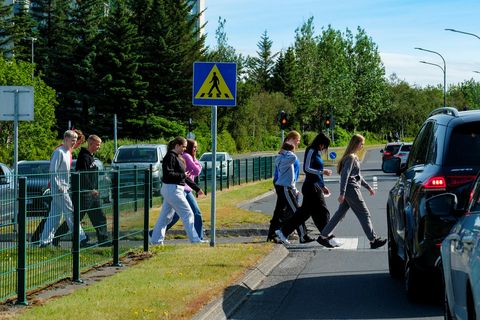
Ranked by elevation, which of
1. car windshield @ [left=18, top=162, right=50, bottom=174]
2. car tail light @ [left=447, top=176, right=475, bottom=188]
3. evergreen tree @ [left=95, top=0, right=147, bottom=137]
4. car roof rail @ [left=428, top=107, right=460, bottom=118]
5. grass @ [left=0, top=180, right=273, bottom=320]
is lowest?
grass @ [left=0, top=180, right=273, bottom=320]

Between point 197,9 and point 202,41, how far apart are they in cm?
4656

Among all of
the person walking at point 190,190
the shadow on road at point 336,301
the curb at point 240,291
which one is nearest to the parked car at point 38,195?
the curb at point 240,291

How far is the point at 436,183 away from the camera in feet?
29.2

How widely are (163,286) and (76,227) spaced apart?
4.33 ft

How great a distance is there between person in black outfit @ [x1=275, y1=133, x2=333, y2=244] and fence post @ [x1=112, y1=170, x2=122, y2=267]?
11.8ft

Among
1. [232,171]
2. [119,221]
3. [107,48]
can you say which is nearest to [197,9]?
[107,48]

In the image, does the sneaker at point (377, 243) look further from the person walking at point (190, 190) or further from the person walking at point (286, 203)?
the person walking at point (190, 190)

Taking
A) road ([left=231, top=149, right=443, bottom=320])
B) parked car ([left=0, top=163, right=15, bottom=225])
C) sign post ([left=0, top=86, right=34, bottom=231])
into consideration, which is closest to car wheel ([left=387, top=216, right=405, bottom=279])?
road ([left=231, top=149, right=443, bottom=320])

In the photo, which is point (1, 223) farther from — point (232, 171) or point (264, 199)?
point (232, 171)

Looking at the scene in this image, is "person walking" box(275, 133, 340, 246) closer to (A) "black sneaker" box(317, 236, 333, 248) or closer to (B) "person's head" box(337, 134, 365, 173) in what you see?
(A) "black sneaker" box(317, 236, 333, 248)

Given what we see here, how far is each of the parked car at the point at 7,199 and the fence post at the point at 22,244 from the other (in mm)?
90

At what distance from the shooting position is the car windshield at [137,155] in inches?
1218

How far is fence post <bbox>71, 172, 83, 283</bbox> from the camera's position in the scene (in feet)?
34.8

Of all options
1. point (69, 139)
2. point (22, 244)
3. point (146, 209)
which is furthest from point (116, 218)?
point (22, 244)
